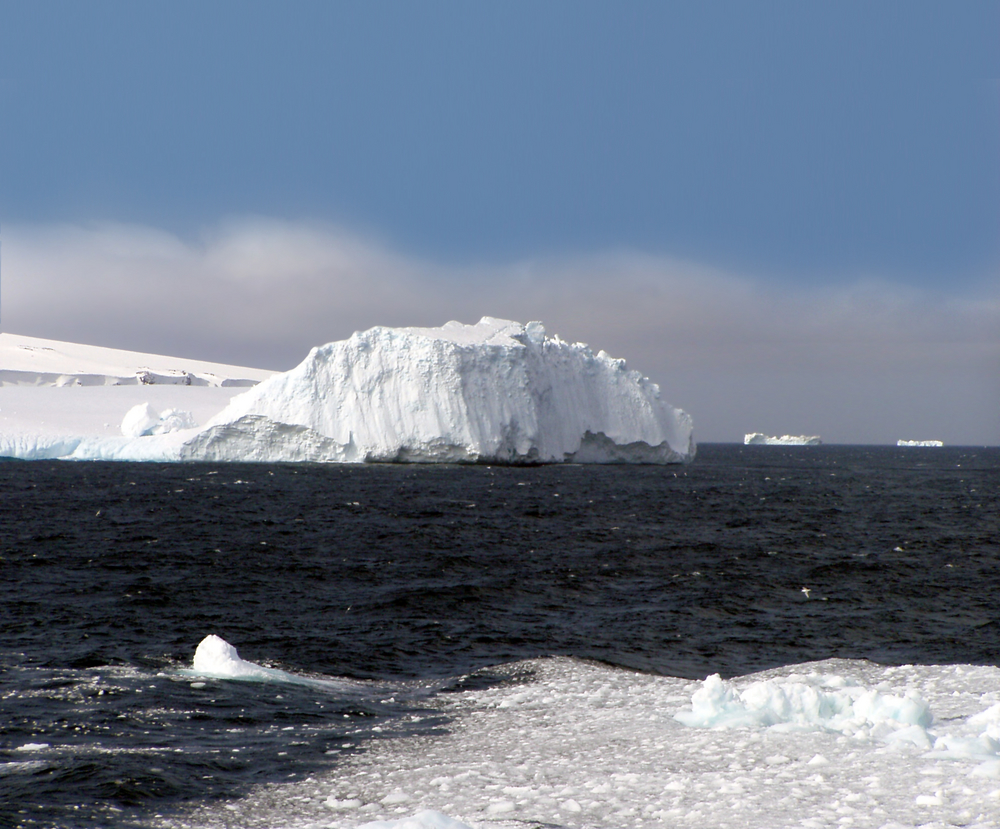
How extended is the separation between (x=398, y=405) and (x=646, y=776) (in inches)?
1403

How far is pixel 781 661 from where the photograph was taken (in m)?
9.45

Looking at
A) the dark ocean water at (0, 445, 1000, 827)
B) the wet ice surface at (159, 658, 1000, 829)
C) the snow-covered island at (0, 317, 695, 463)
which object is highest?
the snow-covered island at (0, 317, 695, 463)

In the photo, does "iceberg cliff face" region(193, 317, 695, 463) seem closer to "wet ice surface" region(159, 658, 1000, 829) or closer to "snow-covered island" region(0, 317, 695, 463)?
"snow-covered island" region(0, 317, 695, 463)

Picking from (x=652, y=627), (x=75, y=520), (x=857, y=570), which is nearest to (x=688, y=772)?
(x=652, y=627)

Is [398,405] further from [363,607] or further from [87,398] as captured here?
[363,607]

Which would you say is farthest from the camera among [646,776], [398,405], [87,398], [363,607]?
[87,398]

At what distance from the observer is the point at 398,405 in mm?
40250

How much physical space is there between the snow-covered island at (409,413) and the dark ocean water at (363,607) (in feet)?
41.8

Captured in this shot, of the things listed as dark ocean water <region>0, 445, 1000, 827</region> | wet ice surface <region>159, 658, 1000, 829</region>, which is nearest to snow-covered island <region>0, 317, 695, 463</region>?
dark ocean water <region>0, 445, 1000, 827</region>

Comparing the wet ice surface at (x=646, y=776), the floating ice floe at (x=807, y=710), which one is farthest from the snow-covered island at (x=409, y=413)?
the floating ice floe at (x=807, y=710)

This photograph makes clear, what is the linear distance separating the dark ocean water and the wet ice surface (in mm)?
513

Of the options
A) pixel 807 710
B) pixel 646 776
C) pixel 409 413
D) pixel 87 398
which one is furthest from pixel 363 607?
pixel 87 398

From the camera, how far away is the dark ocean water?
5992mm

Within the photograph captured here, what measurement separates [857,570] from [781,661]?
6720 millimetres
